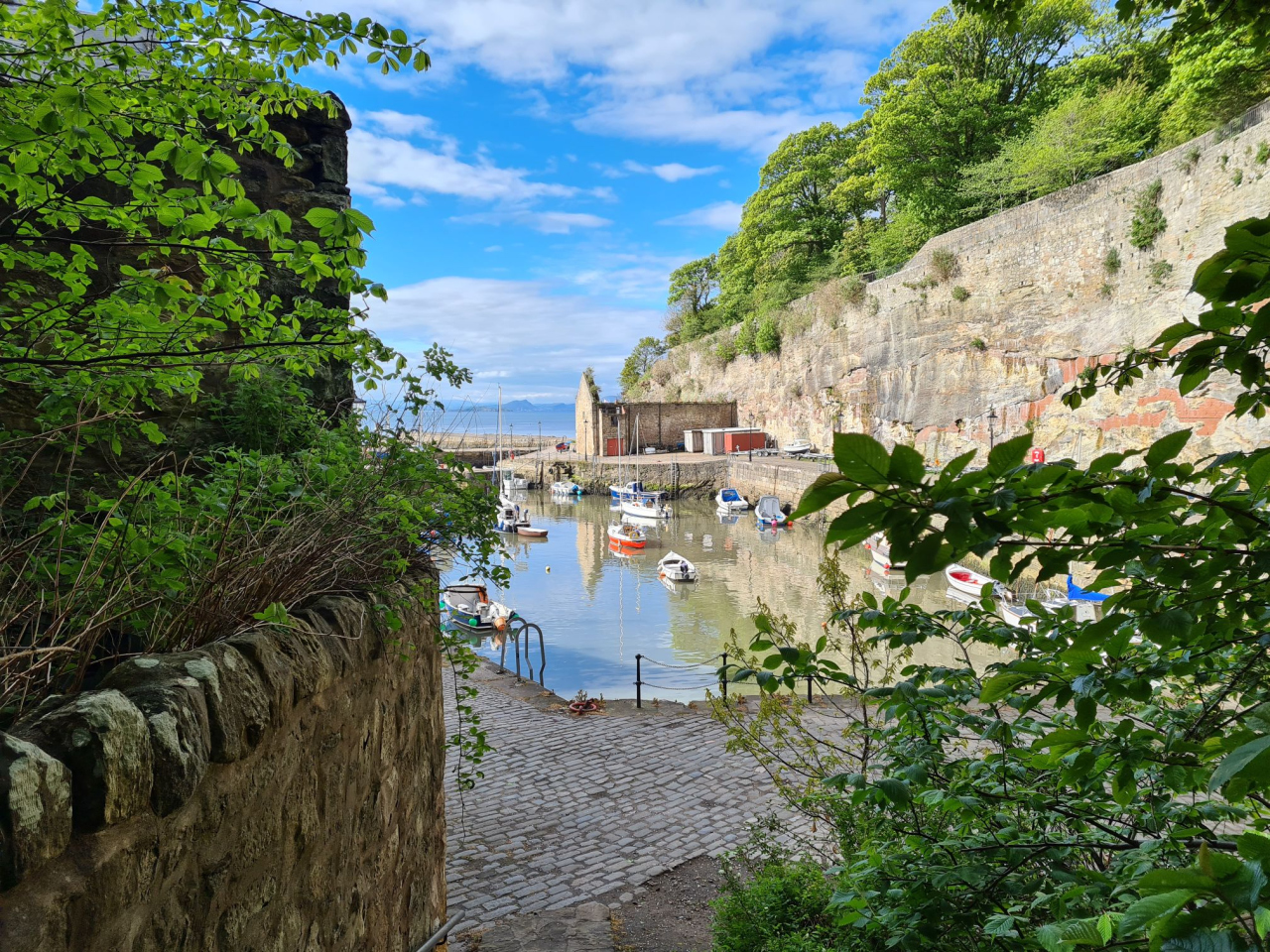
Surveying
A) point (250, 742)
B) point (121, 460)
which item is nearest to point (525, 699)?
point (121, 460)

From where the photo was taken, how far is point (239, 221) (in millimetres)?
2199

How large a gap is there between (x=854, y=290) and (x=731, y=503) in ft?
38.1

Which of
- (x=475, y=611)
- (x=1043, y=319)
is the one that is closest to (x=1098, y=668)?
(x=475, y=611)

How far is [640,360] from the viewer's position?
2456 inches

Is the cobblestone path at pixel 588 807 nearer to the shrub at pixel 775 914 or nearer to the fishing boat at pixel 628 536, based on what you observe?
the shrub at pixel 775 914

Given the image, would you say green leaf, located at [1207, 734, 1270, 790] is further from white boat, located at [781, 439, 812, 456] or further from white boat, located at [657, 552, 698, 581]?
white boat, located at [781, 439, 812, 456]

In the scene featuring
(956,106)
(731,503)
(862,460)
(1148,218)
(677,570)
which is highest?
(956,106)

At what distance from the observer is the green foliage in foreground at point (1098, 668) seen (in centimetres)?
99

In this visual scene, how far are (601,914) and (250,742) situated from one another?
4.35 metres

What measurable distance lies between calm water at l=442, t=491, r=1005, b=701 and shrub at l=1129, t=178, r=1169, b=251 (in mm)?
10924

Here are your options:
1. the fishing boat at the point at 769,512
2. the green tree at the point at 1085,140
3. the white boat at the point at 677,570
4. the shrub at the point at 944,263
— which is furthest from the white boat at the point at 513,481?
the green tree at the point at 1085,140

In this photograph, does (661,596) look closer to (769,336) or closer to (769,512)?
(769,512)

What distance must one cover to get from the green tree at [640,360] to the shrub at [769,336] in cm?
1983

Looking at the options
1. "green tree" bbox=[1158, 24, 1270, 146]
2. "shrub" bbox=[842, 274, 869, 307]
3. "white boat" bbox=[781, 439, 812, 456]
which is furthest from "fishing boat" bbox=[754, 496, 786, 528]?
"green tree" bbox=[1158, 24, 1270, 146]
